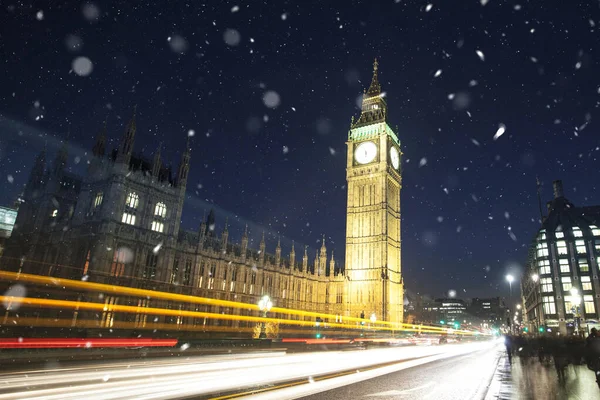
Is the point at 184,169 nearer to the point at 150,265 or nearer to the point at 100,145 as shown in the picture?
the point at 100,145

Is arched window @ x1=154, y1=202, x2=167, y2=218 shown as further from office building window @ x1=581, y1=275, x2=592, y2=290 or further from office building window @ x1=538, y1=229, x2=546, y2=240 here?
office building window @ x1=538, y1=229, x2=546, y2=240

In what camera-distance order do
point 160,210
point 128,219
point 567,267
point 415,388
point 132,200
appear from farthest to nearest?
point 567,267, point 160,210, point 132,200, point 128,219, point 415,388

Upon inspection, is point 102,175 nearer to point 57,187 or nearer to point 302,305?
point 57,187

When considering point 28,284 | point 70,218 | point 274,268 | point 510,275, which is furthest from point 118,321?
point 510,275

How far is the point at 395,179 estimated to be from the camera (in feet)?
286

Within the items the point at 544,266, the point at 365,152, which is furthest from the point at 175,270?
the point at 544,266

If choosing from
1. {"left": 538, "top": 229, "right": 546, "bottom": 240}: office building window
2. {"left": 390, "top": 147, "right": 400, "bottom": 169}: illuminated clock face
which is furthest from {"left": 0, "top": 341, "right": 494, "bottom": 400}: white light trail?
{"left": 538, "top": 229, "right": 546, "bottom": 240}: office building window

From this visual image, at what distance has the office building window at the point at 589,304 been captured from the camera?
7404 centimetres

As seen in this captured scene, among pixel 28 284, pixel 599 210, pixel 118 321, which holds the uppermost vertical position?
pixel 599 210

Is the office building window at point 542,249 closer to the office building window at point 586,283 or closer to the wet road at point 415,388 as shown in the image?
the office building window at point 586,283

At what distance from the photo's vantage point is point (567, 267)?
79.9m

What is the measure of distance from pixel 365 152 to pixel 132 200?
174 ft

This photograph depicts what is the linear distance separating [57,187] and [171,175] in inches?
689

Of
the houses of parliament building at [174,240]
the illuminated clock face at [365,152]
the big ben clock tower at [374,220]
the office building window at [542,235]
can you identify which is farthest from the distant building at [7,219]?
the office building window at [542,235]
